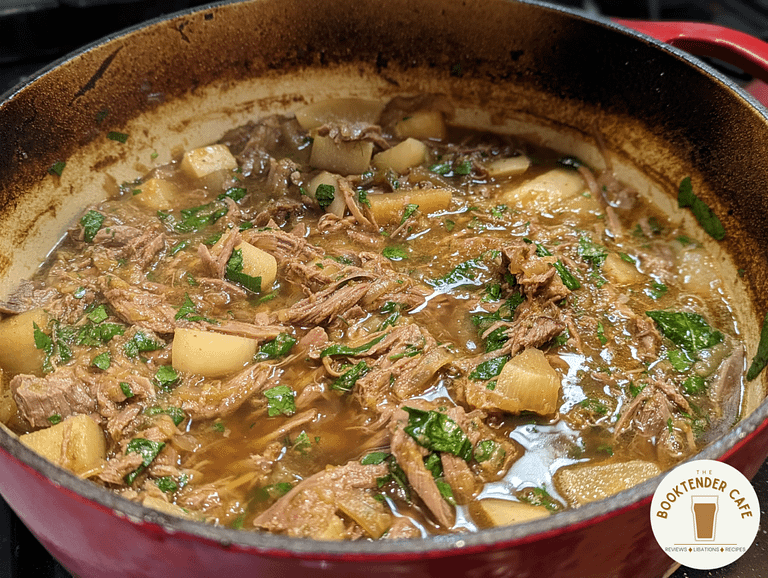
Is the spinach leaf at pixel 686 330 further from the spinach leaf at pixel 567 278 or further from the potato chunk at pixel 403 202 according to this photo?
the potato chunk at pixel 403 202

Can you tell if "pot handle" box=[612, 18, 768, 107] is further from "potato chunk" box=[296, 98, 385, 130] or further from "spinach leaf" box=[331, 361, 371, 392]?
"spinach leaf" box=[331, 361, 371, 392]

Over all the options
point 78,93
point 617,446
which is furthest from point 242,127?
point 617,446

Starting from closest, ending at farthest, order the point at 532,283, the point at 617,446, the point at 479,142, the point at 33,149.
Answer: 1. the point at 617,446
2. the point at 532,283
3. the point at 33,149
4. the point at 479,142

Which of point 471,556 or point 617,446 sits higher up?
point 471,556

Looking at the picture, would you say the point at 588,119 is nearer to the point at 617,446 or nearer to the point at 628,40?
the point at 628,40

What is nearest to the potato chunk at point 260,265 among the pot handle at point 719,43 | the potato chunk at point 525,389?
the potato chunk at point 525,389

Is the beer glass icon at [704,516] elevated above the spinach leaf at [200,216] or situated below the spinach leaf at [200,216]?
below
